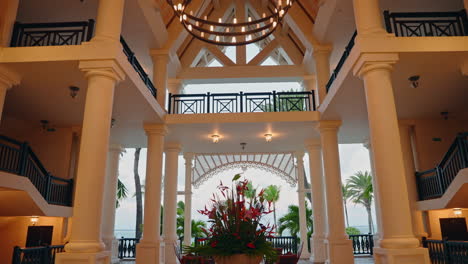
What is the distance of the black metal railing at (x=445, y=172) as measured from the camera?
7590 millimetres

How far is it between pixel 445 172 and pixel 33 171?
10046mm

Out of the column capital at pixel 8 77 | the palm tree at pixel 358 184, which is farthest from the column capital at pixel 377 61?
the palm tree at pixel 358 184

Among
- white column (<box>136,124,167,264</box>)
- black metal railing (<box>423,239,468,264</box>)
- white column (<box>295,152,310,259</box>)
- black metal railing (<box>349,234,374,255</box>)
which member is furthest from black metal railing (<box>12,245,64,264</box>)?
black metal railing (<box>349,234,374,255</box>)

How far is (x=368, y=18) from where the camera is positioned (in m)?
6.66

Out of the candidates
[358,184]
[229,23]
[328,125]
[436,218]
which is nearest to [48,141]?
[229,23]

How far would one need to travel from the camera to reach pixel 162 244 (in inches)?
386

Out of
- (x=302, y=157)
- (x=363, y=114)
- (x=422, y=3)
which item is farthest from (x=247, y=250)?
(x=302, y=157)

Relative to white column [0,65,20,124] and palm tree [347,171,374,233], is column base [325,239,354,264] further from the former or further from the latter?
palm tree [347,171,374,233]

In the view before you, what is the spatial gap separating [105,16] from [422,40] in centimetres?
623

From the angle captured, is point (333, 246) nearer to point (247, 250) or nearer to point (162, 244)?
point (162, 244)

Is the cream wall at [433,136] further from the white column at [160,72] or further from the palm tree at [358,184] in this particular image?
the palm tree at [358,184]

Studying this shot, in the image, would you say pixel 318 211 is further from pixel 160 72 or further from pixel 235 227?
pixel 235 227

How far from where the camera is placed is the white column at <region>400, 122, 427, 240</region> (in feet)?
32.5

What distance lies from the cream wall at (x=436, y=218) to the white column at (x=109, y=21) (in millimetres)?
9723
